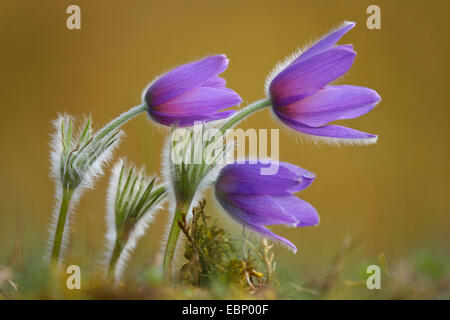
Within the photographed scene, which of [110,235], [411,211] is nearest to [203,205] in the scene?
[110,235]

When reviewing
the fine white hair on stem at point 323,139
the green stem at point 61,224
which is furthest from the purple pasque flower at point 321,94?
the green stem at point 61,224

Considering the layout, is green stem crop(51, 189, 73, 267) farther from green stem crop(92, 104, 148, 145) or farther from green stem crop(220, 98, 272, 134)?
green stem crop(220, 98, 272, 134)

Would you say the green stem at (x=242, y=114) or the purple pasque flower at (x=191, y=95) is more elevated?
the purple pasque flower at (x=191, y=95)

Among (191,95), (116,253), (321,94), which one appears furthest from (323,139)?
(116,253)

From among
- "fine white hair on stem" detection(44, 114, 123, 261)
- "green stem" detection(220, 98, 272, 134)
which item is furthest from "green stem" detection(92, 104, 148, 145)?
"green stem" detection(220, 98, 272, 134)

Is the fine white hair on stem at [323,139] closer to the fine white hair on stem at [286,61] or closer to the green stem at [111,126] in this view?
the fine white hair on stem at [286,61]
